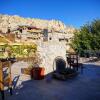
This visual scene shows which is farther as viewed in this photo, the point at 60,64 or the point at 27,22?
the point at 27,22

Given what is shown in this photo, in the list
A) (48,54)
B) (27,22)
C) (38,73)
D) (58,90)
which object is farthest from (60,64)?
(27,22)

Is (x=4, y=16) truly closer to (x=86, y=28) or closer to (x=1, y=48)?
(x=86, y=28)

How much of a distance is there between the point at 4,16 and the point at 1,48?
2302 inches

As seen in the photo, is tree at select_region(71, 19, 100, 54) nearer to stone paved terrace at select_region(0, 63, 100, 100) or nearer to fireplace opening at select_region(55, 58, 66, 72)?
fireplace opening at select_region(55, 58, 66, 72)

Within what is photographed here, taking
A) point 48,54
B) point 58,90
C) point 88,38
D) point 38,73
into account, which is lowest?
point 58,90

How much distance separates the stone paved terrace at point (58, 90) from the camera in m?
7.97

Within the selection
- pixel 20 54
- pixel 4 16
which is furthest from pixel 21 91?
pixel 4 16

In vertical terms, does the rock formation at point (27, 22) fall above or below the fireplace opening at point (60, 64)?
above

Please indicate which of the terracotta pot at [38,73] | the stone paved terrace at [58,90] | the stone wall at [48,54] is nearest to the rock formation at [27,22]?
the stone wall at [48,54]

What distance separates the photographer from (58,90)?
8969mm

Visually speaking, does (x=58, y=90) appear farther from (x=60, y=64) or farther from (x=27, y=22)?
(x=27, y=22)

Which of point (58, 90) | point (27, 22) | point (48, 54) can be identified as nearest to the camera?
point (58, 90)

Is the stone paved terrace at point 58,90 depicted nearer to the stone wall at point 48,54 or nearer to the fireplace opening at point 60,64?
the stone wall at point 48,54

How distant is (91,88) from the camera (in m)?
9.34
